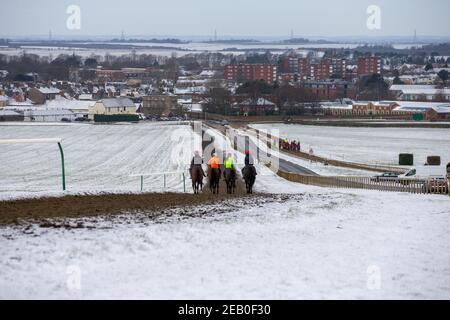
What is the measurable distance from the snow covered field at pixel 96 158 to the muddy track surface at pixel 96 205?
6.24ft

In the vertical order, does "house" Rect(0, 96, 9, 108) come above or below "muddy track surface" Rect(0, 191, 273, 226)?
below

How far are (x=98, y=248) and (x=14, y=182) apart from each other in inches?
996

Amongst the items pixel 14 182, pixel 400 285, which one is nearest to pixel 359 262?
pixel 400 285

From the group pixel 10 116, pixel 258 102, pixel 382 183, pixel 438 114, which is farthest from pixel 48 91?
pixel 382 183

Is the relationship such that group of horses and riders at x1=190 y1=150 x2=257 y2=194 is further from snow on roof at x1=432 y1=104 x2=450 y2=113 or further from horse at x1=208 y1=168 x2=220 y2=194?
snow on roof at x1=432 y1=104 x2=450 y2=113

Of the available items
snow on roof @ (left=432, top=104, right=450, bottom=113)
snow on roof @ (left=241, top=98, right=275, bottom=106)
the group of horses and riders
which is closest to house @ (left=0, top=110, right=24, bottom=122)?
snow on roof @ (left=241, top=98, right=275, bottom=106)

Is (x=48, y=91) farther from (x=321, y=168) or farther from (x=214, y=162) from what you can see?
(x=214, y=162)

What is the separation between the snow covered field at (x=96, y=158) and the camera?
34.3 meters

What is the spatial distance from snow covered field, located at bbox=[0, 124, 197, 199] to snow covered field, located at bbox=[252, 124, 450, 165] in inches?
468

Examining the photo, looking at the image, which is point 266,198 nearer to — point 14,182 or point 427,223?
point 427,223

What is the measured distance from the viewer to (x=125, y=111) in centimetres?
11938

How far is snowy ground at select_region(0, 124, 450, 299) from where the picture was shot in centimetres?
1175

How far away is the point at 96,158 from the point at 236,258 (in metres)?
42.5

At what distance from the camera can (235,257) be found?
13578 millimetres
